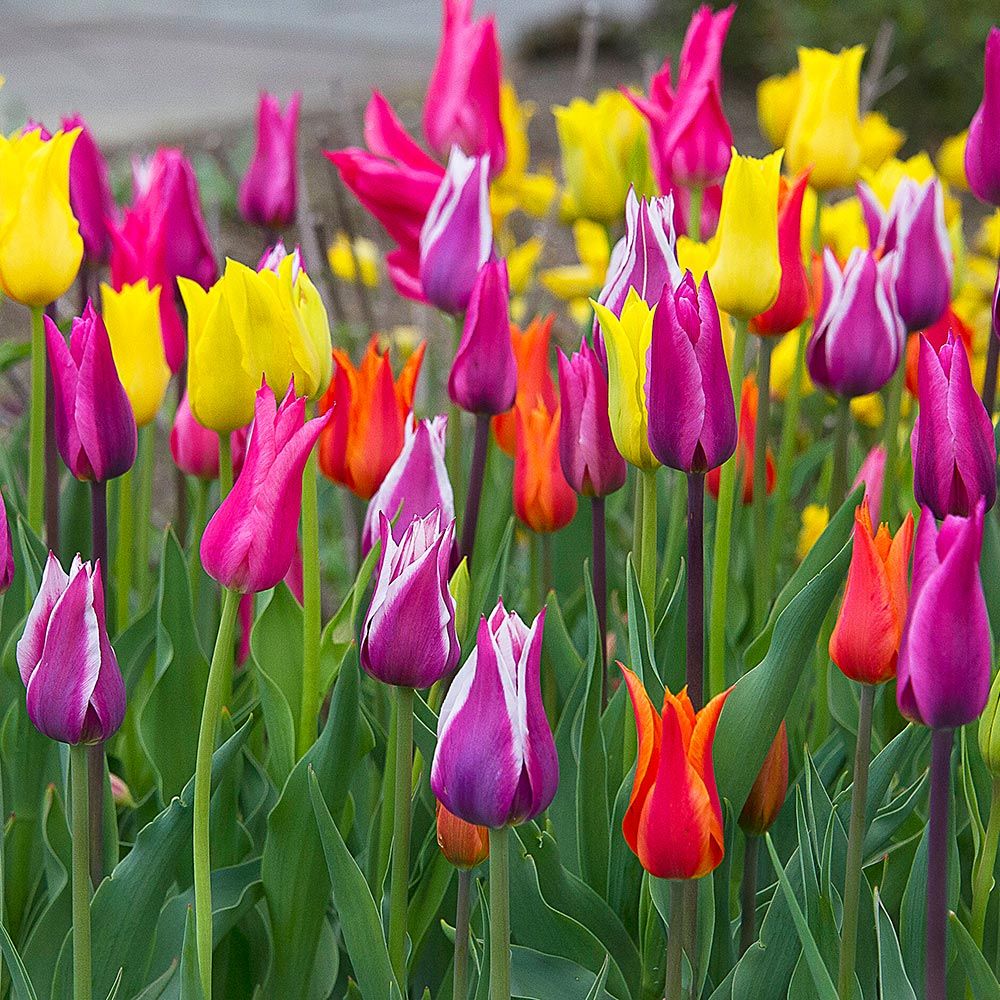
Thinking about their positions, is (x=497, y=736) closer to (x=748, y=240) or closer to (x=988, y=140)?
(x=748, y=240)

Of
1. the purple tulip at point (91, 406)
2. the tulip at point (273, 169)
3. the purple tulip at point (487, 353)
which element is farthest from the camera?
the tulip at point (273, 169)

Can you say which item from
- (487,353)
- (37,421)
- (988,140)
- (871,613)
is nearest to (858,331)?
(988,140)

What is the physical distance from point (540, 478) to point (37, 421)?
0.42 meters

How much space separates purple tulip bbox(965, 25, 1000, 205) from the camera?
127cm

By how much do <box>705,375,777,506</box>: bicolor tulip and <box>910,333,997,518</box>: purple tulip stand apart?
452mm

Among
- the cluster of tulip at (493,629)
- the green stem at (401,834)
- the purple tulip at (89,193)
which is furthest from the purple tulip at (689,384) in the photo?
the purple tulip at (89,193)

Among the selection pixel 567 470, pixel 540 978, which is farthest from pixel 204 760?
pixel 567 470

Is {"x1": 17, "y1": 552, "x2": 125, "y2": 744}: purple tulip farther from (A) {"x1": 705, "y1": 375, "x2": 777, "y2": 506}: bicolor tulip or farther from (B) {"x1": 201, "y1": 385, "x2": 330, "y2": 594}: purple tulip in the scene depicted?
(A) {"x1": 705, "y1": 375, "x2": 777, "y2": 506}: bicolor tulip

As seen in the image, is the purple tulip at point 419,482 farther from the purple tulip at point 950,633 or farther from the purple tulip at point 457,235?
the purple tulip at point 950,633

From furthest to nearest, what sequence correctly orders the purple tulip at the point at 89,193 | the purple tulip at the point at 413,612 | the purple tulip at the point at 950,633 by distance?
the purple tulip at the point at 89,193
the purple tulip at the point at 413,612
the purple tulip at the point at 950,633

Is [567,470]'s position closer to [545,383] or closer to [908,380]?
[545,383]

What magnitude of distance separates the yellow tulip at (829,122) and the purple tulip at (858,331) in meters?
0.32

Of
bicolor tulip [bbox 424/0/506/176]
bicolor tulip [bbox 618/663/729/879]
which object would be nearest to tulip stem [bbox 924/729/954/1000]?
bicolor tulip [bbox 618/663/729/879]

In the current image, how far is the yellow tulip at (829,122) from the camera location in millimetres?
1568
